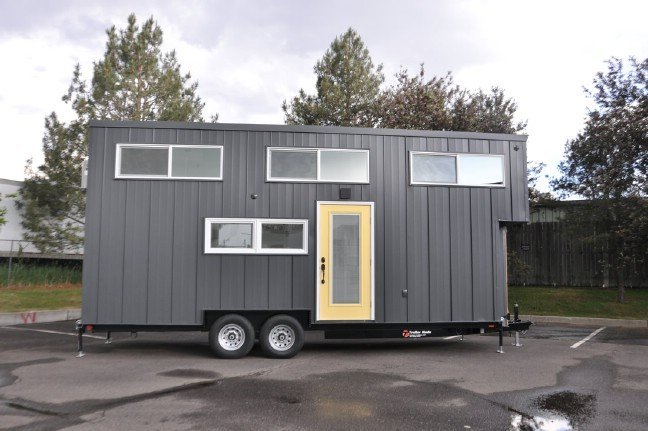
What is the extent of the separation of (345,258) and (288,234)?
1.01 meters

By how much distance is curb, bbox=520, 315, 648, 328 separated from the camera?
1270 cm

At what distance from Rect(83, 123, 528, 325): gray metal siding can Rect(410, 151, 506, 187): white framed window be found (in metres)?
0.12

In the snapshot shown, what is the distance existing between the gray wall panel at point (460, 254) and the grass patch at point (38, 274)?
13878 mm

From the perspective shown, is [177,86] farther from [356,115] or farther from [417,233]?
[417,233]

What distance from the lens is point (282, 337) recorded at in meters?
8.16

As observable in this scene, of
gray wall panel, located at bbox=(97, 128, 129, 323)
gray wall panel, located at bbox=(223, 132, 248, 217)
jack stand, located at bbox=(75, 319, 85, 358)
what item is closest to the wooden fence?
gray wall panel, located at bbox=(223, 132, 248, 217)

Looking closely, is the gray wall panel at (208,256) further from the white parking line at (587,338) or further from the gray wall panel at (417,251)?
the white parking line at (587,338)

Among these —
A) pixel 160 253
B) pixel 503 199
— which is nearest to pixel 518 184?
pixel 503 199

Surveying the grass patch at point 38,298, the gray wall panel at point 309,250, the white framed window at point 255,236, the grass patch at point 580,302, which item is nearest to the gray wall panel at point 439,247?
the gray wall panel at point 309,250

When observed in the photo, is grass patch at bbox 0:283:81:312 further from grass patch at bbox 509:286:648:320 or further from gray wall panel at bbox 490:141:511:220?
grass patch at bbox 509:286:648:320

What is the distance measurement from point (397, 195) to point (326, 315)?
231 cm

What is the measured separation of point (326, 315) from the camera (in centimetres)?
820

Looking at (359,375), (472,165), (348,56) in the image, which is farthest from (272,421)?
(348,56)

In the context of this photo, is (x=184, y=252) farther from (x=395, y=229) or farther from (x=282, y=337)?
(x=395, y=229)
